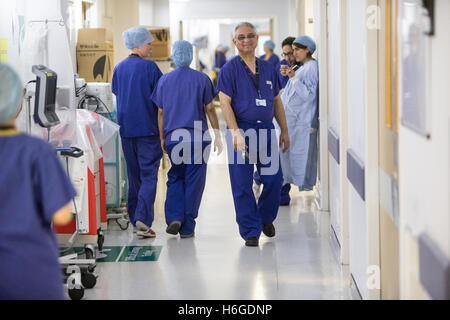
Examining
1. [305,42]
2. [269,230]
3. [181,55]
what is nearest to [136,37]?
[181,55]

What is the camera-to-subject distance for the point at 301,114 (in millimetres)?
6027

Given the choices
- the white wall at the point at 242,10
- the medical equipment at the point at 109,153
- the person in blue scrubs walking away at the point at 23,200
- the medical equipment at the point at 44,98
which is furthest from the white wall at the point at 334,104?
the white wall at the point at 242,10

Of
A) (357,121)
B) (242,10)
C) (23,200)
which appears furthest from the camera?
Result: (242,10)

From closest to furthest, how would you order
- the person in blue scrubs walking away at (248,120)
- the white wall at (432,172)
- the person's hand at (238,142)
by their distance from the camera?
the white wall at (432,172)
the person's hand at (238,142)
the person in blue scrubs walking away at (248,120)

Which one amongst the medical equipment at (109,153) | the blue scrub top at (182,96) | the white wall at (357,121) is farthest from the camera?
the medical equipment at (109,153)

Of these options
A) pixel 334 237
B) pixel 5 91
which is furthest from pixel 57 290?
pixel 334 237

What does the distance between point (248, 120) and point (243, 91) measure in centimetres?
20

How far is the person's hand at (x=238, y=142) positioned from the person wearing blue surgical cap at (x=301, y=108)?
152 centimetres

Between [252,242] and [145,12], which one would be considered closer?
[252,242]

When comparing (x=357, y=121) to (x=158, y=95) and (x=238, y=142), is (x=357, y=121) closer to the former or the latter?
(x=238, y=142)

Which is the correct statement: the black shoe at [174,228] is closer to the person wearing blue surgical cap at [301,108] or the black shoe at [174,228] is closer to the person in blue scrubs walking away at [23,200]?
the person wearing blue surgical cap at [301,108]

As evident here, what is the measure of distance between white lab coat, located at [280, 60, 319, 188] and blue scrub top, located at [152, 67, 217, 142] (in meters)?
1.26

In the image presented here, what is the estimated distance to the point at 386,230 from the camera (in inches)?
122

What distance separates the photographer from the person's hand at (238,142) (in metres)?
4.52
